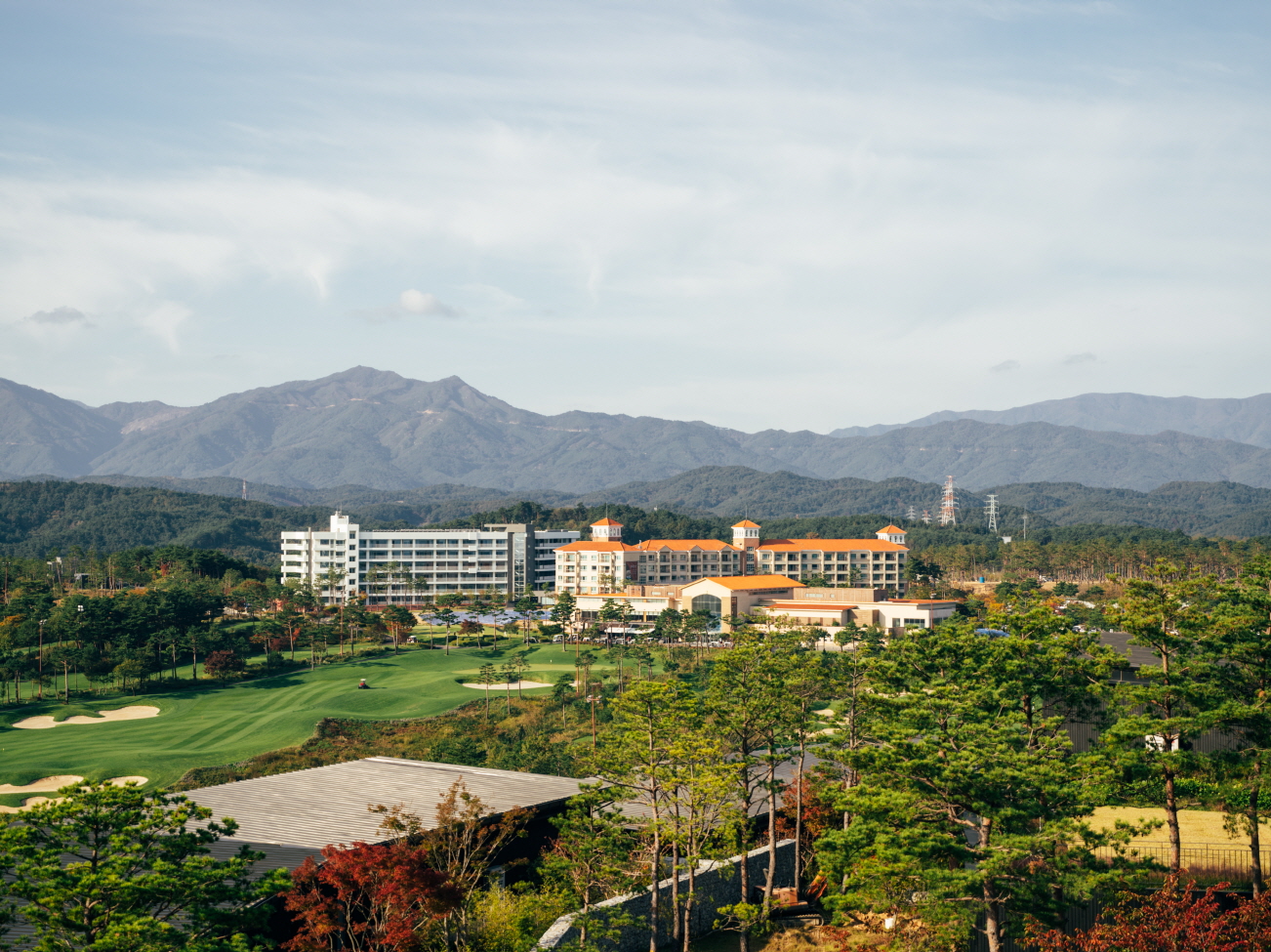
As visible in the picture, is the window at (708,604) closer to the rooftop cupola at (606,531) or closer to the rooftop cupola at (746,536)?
the rooftop cupola at (746,536)

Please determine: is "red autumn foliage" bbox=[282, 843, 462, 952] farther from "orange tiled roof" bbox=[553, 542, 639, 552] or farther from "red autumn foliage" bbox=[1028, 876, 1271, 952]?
"orange tiled roof" bbox=[553, 542, 639, 552]

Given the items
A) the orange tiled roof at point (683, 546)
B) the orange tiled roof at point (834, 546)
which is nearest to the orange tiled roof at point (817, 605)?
the orange tiled roof at point (683, 546)

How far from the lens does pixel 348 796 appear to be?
101 feet

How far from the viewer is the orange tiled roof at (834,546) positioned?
134 meters

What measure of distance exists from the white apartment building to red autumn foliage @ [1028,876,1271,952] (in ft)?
426

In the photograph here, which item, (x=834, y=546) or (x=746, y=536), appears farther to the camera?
(x=746, y=536)

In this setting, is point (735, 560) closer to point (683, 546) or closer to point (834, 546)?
point (683, 546)

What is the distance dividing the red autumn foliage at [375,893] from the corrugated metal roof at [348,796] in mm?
3882

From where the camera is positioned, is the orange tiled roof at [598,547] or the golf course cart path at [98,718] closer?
the golf course cart path at [98,718]

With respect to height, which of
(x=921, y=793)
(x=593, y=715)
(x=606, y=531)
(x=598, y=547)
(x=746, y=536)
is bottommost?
(x=593, y=715)

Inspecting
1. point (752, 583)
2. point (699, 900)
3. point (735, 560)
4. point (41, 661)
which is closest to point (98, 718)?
point (41, 661)

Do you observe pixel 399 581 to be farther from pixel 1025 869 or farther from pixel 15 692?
pixel 1025 869

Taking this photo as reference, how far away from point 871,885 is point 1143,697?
27.0 feet

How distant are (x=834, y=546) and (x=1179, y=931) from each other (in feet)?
388
